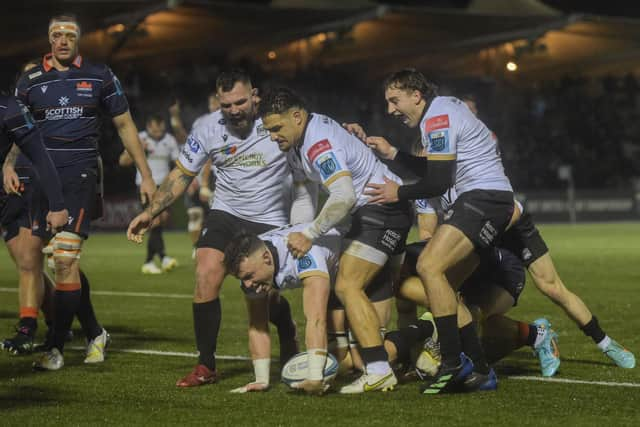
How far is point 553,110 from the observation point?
142ft

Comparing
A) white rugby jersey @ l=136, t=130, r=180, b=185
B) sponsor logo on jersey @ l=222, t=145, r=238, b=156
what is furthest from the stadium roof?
sponsor logo on jersey @ l=222, t=145, r=238, b=156

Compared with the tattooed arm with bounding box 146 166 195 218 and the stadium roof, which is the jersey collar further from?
the stadium roof

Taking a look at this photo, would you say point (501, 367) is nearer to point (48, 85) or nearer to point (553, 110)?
point (48, 85)

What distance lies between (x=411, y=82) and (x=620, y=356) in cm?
239

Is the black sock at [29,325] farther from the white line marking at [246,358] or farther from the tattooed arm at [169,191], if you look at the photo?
the tattooed arm at [169,191]

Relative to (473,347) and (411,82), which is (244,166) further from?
(473,347)

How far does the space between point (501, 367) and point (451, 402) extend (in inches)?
61.1

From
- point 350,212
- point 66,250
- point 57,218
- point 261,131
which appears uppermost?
point 261,131

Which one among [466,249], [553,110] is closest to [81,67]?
[466,249]

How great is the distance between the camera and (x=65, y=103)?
8.02m

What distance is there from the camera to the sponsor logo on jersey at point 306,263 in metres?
6.66

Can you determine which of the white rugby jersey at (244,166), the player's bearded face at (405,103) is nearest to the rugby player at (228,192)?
the white rugby jersey at (244,166)

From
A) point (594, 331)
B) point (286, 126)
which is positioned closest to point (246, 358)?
point (286, 126)

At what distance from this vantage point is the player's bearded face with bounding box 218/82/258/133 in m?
7.26
